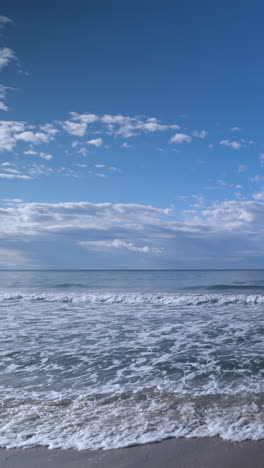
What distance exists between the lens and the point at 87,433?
3977 mm

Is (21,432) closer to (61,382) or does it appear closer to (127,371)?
(61,382)

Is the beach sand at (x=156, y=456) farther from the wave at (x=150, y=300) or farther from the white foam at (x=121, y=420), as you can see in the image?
the wave at (x=150, y=300)

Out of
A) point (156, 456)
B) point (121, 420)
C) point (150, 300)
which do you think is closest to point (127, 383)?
point (121, 420)

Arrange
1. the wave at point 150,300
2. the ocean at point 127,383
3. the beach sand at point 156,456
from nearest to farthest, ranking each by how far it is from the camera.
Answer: the beach sand at point 156,456, the ocean at point 127,383, the wave at point 150,300

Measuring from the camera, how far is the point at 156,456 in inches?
139

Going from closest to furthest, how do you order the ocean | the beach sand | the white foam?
1. the beach sand
2. the white foam
3. the ocean

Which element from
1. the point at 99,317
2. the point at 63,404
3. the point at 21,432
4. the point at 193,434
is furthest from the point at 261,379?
the point at 99,317

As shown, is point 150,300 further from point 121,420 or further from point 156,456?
point 156,456

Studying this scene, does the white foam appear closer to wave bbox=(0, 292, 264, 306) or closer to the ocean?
the ocean

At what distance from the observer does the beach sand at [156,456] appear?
338 centimetres

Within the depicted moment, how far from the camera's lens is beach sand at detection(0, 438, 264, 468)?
3381 millimetres

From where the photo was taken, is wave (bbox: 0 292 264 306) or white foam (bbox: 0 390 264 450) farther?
wave (bbox: 0 292 264 306)

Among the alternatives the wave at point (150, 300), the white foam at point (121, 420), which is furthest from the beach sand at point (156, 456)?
the wave at point (150, 300)

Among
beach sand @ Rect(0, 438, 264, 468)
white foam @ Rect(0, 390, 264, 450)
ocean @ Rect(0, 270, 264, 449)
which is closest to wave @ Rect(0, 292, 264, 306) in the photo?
ocean @ Rect(0, 270, 264, 449)
